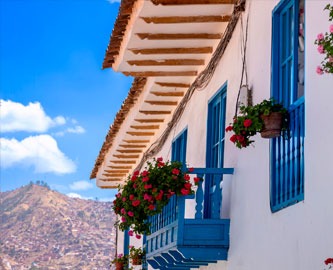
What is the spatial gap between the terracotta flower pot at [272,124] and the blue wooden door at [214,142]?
2.02 meters

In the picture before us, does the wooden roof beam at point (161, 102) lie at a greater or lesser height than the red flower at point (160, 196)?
greater

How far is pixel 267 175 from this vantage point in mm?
9492

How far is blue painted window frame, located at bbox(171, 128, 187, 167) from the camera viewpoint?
14595 mm

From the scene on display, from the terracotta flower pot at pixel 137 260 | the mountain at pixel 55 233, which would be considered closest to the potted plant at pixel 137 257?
the terracotta flower pot at pixel 137 260

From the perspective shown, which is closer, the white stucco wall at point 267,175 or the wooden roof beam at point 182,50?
the white stucco wall at point 267,175

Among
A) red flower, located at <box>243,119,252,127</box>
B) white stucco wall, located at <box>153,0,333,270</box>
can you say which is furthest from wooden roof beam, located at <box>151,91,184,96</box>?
red flower, located at <box>243,119,252,127</box>

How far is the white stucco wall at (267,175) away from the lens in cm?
788

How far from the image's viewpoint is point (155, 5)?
Answer: 10.9 m

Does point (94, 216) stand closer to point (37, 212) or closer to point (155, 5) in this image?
point (37, 212)

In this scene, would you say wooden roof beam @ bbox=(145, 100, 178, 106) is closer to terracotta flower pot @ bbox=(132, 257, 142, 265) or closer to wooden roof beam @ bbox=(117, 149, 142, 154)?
terracotta flower pot @ bbox=(132, 257, 142, 265)

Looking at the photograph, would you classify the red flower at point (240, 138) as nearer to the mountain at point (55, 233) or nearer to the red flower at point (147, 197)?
the red flower at point (147, 197)

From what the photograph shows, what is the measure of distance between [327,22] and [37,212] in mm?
66269

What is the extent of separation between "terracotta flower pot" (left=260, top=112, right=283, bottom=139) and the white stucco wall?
56cm

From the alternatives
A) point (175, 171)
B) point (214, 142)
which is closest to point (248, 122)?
point (175, 171)
